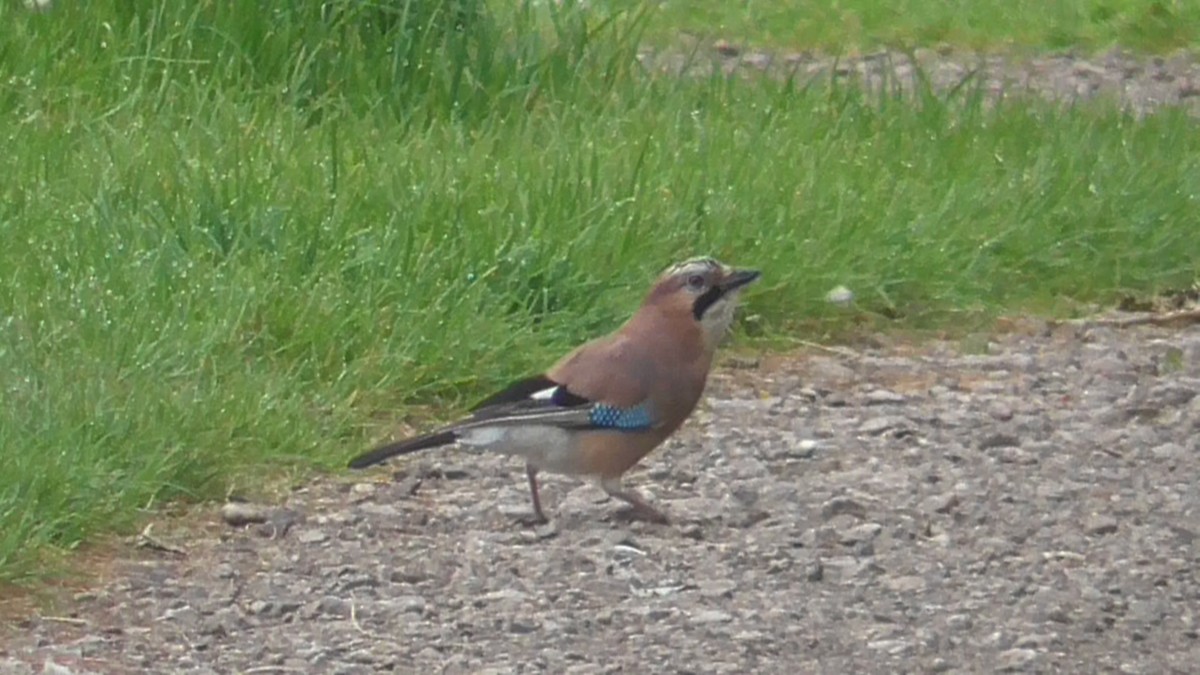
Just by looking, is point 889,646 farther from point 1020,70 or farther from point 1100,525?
point 1020,70

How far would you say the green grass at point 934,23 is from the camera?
12.3 m

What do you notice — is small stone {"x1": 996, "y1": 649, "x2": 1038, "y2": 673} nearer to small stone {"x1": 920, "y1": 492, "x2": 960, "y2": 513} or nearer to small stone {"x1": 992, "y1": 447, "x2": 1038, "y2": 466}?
small stone {"x1": 920, "y1": 492, "x2": 960, "y2": 513}

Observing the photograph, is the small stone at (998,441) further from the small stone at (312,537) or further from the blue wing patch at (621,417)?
the small stone at (312,537)

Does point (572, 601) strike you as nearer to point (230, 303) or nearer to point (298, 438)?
point (298, 438)

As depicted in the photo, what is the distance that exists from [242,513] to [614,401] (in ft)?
2.90

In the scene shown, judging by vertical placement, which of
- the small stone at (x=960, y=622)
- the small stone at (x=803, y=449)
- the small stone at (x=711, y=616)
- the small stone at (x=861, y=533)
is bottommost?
the small stone at (x=803, y=449)

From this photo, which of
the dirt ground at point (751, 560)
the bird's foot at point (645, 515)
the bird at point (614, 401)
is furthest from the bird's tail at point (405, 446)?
the bird's foot at point (645, 515)

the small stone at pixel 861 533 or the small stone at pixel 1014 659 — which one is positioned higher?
the small stone at pixel 1014 659

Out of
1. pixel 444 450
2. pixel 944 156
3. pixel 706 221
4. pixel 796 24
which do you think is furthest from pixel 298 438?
pixel 796 24

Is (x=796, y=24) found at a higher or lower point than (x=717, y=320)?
lower

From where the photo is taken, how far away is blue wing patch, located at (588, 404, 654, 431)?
5.48m

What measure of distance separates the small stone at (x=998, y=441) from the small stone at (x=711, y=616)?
1604 mm

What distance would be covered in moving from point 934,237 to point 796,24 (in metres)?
5.04

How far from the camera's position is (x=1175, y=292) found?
26.9 feet
